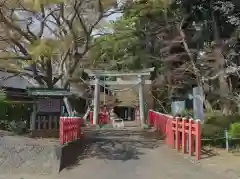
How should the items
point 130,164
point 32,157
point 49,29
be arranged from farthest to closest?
point 49,29 < point 130,164 < point 32,157

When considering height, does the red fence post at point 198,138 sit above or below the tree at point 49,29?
below

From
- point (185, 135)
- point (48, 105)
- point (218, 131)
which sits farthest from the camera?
point (48, 105)

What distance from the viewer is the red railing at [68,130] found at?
12.6 m

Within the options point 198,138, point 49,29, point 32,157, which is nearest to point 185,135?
point 198,138

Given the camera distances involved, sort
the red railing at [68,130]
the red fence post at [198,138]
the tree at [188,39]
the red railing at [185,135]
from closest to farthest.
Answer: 1. the red fence post at [198,138]
2. the red railing at [185,135]
3. the red railing at [68,130]
4. the tree at [188,39]

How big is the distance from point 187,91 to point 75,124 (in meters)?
13.6

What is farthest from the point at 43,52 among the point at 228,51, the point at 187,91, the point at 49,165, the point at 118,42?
the point at 118,42

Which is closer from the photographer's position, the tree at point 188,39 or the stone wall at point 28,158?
the stone wall at point 28,158

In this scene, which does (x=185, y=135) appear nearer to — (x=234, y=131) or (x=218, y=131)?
(x=234, y=131)

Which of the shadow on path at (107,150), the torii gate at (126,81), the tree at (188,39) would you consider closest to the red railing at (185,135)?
the shadow on path at (107,150)

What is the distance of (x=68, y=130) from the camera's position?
13.8 metres

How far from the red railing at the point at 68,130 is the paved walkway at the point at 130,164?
2.67 ft

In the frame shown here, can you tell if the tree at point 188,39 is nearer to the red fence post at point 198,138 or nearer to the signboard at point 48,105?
the signboard at point 48,105

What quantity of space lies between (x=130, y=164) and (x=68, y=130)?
117 inches
